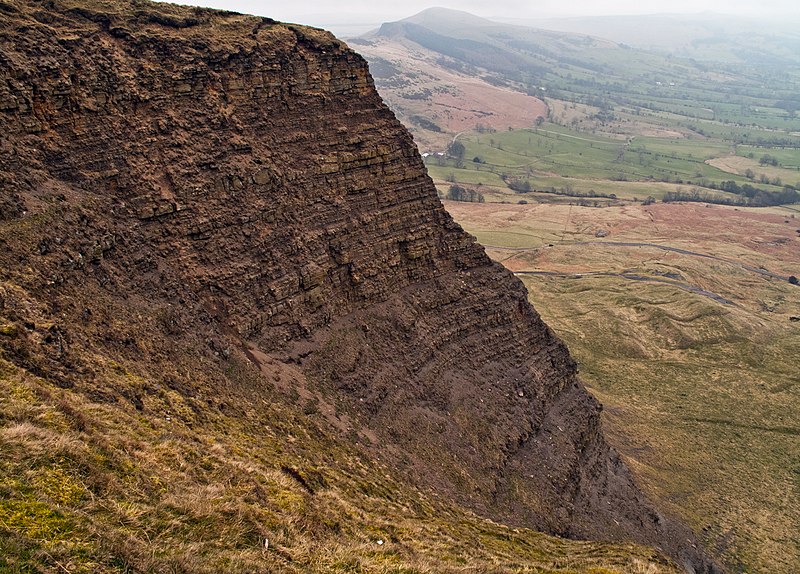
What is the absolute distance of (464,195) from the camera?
18950 centimetres

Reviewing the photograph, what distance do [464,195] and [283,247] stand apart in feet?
525

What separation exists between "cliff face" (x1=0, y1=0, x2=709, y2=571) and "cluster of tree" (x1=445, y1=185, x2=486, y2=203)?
477 feet

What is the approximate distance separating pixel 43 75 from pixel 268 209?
44.2 ft

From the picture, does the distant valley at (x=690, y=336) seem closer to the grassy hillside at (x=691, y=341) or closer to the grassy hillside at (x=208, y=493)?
the grassy hillside at (x=691, y=341)

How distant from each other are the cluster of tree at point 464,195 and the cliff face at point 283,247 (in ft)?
477

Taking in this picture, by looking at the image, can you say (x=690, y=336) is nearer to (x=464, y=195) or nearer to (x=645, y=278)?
(x=645, y=278)

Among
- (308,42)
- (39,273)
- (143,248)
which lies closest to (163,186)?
(143,248)

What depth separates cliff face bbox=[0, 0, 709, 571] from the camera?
1098 inches

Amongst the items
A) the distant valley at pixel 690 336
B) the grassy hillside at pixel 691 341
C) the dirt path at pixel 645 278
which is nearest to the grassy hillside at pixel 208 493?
the grassy hillside at pixel 691 341

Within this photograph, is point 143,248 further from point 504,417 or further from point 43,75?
point 504,417

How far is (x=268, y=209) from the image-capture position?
35000mm

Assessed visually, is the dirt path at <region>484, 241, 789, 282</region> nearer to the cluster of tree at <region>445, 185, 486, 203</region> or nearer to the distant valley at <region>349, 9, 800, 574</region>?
the distant valley at <region>349, 9, 800, 574</region>

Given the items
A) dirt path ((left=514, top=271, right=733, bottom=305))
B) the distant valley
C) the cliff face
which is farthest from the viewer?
dirt path ((left=514, top=271, right=733, bottom=305))

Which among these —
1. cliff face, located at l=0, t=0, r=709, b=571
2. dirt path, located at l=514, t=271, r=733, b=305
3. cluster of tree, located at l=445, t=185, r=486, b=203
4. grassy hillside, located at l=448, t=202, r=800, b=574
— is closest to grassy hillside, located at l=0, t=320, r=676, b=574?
cliff face, located at l=0, t=0, r=709, b=571
